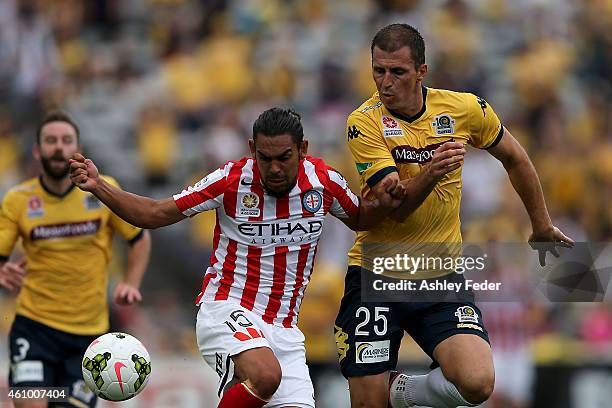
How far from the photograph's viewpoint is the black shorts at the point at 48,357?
900 cm

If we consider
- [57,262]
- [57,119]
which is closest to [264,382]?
[57,262]

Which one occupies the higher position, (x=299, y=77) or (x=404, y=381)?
(x=299, y=77)

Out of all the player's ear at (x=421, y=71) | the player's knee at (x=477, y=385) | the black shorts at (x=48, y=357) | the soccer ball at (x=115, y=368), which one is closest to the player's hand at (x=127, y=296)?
the black shorts at (x=48, y=357)

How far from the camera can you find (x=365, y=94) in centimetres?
1661

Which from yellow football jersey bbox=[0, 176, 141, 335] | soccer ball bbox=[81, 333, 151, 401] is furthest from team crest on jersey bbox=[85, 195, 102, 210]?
soccer ball bbox=[81, 333, 151, 401]

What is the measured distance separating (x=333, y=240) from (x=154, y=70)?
4.51 metres

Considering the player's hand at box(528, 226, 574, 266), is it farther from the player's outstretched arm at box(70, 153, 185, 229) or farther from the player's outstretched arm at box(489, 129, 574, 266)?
the player's outstretched arm at box(70, 153, 185, 229)

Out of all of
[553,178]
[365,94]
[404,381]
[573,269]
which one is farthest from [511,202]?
[404,381]

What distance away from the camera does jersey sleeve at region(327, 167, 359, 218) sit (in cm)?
792

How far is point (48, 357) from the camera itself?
9078mm

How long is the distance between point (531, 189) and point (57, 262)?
347 cm

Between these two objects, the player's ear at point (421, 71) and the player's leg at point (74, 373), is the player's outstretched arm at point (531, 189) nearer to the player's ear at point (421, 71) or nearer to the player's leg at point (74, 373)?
the player's ear at point (421, 71)

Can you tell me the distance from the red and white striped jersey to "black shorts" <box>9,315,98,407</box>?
5.66ft

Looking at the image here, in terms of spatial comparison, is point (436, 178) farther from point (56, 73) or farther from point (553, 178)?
point (56, 73)
